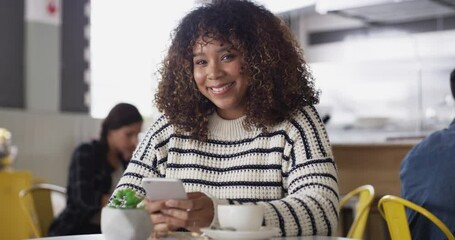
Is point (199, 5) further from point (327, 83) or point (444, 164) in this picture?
point (327, 83)

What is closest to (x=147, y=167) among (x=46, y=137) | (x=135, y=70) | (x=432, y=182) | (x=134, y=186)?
(x=134, y=186)

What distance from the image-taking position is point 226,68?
6.62 feet

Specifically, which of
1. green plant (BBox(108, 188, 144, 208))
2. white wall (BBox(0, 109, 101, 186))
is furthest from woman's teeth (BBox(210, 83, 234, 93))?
white wall (BBox(0, 109, 101, 186))

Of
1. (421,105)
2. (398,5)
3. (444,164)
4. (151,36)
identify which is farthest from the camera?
(151,36)

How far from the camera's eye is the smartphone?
1.48 m

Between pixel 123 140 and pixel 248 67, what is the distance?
72.7 inches

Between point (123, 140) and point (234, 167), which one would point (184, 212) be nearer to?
point (234, 167)

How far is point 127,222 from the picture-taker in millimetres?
1437

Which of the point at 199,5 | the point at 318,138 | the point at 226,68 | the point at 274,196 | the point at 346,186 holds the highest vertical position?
the point at 199,5

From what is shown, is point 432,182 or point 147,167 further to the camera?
point 432,182

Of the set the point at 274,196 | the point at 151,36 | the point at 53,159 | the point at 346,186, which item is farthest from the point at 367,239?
the point at 151,36

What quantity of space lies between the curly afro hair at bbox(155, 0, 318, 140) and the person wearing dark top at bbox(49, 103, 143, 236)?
1.54 metres

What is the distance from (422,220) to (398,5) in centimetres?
370

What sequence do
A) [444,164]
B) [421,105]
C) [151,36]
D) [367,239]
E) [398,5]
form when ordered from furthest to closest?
[151,36] < [421,105] < [398,5] < [367,239] < [444,164]
